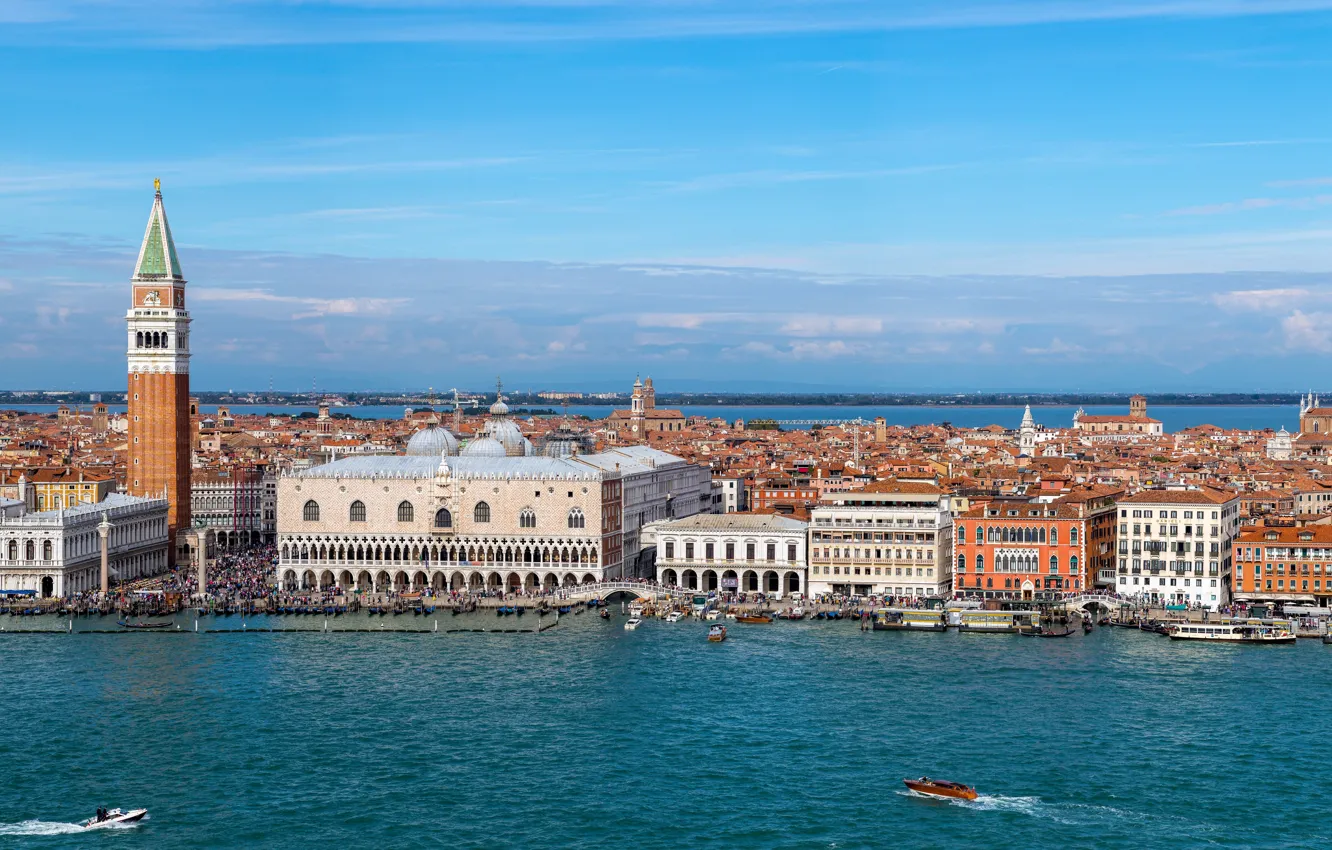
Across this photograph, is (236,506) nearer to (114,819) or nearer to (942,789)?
(114,819)

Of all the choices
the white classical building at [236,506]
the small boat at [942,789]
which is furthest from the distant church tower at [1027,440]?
the small boat at [942,789]

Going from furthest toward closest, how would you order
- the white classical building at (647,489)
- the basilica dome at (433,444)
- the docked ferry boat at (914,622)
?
the basilica dome at (433,444)
the white classical building at (647,489)
the docked ferry boat at (914,622)

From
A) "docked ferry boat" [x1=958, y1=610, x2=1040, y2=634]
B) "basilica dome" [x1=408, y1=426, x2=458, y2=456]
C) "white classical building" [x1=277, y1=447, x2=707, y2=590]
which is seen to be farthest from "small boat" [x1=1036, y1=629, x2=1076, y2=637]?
"basilica dome" [x1=408, y1=426, x2=458, y2=456]

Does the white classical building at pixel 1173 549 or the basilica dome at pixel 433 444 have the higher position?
the basilica dome at pixel 433 444

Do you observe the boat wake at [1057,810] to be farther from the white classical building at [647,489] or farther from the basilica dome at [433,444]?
the basilica dome at [433,444]

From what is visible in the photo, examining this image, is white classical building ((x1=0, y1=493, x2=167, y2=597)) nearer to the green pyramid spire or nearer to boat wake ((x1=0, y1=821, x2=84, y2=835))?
the green pyramid spire

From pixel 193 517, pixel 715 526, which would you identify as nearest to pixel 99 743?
pixel 715 526
